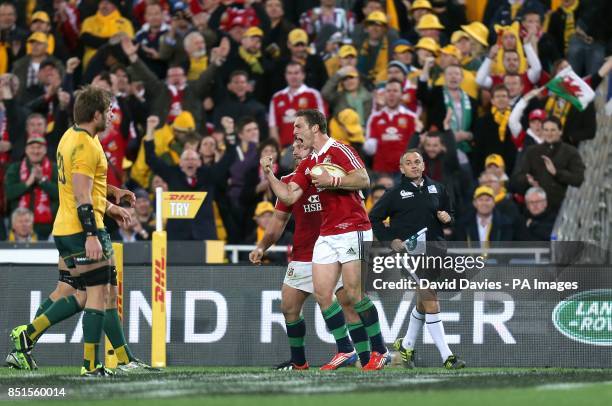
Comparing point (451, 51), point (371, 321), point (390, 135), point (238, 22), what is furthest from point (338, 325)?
point (238, 22)

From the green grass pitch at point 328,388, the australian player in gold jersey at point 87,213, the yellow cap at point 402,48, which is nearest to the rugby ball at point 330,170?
the green grass pitch at point 328,388

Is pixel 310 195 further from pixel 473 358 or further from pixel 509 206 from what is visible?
pixel 509 206

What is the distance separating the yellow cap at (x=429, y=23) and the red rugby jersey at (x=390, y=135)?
217 centimetres

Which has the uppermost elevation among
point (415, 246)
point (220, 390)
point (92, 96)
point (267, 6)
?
point (267, 6)

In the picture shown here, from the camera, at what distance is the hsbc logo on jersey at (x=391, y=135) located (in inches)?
739

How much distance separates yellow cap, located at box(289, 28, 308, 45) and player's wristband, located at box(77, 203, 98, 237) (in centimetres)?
985

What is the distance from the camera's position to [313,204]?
13.1 meters

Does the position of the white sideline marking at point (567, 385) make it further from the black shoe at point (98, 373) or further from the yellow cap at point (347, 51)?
the yellow cap at point (347, 51)

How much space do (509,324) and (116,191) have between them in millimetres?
4628

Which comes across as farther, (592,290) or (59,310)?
(592,290)

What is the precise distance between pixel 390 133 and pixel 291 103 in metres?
1.66

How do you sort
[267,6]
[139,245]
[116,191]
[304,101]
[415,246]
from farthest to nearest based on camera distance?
[267,6] < [304,101] < [139,245] < [415,246] < [116,191]

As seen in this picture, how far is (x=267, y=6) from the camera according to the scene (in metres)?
21.6

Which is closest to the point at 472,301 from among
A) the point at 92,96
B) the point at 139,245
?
the point at 139,245
